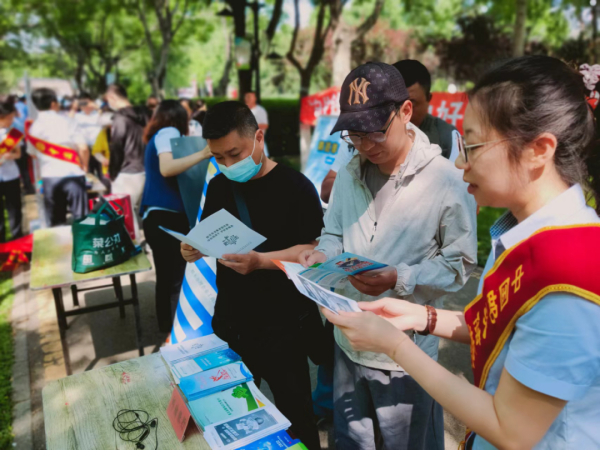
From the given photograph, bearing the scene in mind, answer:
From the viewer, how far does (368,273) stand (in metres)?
1.50

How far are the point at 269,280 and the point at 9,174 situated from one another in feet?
17.3

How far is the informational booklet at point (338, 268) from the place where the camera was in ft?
4.62

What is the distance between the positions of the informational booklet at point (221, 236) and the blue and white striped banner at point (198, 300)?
40.6 inches

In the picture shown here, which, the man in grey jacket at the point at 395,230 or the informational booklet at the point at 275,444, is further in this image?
the man in grey jacket at the point at 395,230

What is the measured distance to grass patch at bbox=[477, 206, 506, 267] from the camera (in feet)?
19.7

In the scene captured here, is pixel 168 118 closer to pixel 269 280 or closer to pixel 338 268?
pixel 269 280

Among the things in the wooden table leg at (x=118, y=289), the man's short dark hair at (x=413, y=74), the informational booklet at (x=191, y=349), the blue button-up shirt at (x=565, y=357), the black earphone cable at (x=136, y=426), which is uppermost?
the man's short dark hair at (x=413, y=74)

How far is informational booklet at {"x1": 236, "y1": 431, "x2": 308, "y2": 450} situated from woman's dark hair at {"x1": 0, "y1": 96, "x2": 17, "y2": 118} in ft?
18.3

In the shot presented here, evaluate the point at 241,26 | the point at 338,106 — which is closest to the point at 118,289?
the point at 338,106

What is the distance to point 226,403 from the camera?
5.27 feet

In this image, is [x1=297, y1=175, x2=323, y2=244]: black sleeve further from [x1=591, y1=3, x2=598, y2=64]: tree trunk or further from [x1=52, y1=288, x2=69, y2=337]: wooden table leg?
[x1=591, y1=3, x2=598, y2=64]: tree trunk

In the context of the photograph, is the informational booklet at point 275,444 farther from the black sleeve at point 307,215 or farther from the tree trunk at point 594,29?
the tree trunk at point 594,29

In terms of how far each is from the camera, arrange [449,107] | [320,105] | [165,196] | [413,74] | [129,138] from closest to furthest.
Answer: [413,74] → [165,196] → [129,138] → [449,107] → [320,105]

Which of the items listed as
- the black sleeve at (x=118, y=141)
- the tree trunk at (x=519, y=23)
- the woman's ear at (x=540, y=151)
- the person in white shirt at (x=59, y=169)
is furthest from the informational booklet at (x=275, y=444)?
the tree trunk at (x=519, y=23)
